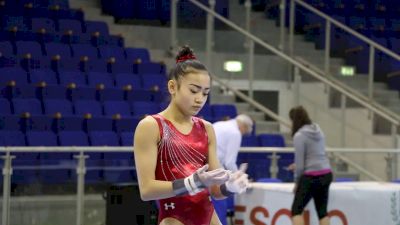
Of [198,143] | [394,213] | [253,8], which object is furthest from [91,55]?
[198,143]

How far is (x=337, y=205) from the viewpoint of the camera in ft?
25.8

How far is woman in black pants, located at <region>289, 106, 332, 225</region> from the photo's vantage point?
7312 millimetres

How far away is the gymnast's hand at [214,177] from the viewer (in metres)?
2.86

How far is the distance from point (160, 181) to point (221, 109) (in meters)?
7.90

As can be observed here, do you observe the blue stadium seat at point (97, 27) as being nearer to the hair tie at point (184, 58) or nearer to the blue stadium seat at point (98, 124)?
the blue stadium seat at point (98, 124)

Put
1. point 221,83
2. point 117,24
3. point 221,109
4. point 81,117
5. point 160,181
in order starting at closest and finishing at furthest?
point 160,181 → point 81,117 → point 221,109 → point 221,83 → point 117,24

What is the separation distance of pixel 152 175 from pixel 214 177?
0.37 meters

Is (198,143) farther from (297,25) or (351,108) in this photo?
(297,25)

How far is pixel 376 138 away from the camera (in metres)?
11.3

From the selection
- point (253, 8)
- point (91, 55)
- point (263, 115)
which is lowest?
point (263, 115)

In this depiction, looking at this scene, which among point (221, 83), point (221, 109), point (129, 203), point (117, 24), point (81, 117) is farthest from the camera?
point (117, 24)

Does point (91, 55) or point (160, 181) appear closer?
point (160, 181)

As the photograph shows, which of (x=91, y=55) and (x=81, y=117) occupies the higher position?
(x=91, y=55)

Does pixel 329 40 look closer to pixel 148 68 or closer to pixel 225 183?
pixel 148 68
